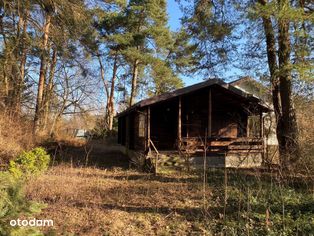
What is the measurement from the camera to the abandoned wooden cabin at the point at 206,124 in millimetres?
14914

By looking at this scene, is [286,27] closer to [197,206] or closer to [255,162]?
[197,206]

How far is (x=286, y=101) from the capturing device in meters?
12.5

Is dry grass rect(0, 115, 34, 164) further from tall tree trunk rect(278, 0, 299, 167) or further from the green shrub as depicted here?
tall tree trunk rect(278, 0, 299, 167)

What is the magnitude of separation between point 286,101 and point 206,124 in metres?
5.89

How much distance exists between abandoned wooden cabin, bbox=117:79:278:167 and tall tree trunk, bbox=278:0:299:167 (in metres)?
2.43

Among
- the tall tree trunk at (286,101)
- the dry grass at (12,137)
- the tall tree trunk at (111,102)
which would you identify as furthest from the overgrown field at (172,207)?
the tall tree trunk at (111,102)

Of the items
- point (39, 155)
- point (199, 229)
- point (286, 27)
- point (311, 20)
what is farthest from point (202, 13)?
point (199, 229)

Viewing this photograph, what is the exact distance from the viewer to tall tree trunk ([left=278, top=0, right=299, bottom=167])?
974 centimetres

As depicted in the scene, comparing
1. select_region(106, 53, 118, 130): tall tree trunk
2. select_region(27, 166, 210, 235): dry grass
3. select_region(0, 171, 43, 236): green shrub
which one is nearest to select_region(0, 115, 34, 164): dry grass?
select_region(27, 166, 210, 235): dry grass

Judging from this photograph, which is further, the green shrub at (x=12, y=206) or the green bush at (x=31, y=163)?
the green bush at (x=31, y=163)

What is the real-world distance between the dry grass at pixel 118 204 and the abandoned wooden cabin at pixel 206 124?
4147 mm

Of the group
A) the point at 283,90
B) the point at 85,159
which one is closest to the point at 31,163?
the point at 85,159

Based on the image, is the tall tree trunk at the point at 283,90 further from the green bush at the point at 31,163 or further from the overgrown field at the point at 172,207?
the green bush at the point at 31,163

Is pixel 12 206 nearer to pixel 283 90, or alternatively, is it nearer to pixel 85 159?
pixel 283 90
